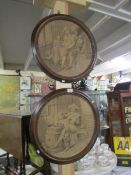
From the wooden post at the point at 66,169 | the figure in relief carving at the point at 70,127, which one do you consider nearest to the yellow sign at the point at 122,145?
the wooden post at the point at 66,169

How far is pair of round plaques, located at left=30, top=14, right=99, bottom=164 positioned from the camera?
3.04 ft

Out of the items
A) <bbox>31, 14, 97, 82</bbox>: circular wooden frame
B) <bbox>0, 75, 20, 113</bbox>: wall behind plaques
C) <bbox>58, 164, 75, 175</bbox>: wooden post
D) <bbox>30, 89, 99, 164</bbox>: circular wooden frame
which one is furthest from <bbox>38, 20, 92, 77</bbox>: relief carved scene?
<bbox>0, 75, 20, 113</bbox>: wall behind plaques

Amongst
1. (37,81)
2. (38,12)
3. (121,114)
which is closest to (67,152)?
(121,114)

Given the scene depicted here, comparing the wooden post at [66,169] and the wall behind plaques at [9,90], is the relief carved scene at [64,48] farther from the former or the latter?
the wall behind plaques at [9,90]

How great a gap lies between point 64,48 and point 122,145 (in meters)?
2.14

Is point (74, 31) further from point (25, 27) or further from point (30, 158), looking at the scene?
point (25, 27)

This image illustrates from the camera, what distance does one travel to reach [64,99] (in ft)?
3.26

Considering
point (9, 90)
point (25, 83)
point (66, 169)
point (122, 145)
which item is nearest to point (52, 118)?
point (66, 169)

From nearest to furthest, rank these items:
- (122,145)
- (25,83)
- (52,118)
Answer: (52,118) < (122,145) < (25,83)

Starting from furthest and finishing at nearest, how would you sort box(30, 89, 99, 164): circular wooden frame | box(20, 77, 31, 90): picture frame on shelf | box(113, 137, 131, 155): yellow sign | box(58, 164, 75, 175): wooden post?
box(20, 77, 31, 90): picture frame on shelf
box(113, 137, 131, 155): yellow sign
box(58, 164, 75, 175): wooden post
box(30, 89, 99, 164): circular wooden frame

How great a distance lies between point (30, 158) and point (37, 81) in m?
5.26

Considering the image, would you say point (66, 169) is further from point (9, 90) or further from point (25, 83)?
point (9, 90)

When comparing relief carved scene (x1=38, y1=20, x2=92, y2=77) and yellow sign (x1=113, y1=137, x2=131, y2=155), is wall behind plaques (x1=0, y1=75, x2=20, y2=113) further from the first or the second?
relief carved scene (x1=38, y1=20, x2=92, y2=77)

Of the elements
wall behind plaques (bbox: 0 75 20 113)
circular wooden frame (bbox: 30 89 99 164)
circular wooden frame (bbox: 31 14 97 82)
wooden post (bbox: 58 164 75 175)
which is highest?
wall behind plaques (bbox: 0 75 20 113)
